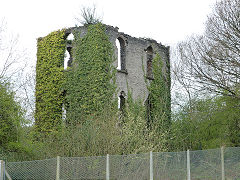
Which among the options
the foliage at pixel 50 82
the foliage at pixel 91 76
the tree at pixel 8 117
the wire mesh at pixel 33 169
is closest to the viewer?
the wire mesh at pixel 33 169

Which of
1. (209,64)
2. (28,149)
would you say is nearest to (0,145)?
(28,149)

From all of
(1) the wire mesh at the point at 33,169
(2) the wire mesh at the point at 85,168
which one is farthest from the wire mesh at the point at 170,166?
(1) the wire mesh at the point at 33,169

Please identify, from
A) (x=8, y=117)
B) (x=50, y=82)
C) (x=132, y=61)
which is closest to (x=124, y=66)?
(x=132, y=61)

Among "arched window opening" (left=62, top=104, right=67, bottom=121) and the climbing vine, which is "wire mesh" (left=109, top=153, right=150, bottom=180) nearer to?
"arched window opening" (left=62, top=104, right=67, bottom=121)

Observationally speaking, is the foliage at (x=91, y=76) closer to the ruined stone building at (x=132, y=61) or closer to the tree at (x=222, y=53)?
the ruined stone building at (x=132, y=61)

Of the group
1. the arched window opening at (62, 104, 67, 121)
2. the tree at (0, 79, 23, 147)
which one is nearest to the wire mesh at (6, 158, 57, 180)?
the tree at (0, 79, 23, 147)

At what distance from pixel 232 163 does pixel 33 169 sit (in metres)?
7.38

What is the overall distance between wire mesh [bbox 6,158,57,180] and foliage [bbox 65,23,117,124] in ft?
16.2

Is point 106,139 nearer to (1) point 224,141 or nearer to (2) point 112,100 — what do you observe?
(2) point 112,100

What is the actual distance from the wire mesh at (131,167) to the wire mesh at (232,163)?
3.48 m

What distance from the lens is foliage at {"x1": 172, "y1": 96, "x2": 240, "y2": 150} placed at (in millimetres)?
19781

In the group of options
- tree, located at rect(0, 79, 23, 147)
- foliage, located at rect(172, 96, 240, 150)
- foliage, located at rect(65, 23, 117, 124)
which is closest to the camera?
tree, located at rect(0, 79, 23, 147)

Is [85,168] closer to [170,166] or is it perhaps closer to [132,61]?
[170,166]

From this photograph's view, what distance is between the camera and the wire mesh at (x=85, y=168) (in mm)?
11195
